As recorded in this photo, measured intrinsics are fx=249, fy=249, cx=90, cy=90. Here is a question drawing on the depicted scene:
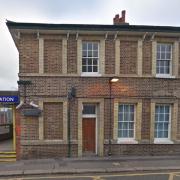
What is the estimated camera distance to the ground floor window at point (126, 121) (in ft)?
43.1

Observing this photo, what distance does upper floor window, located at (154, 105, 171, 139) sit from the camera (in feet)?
43.7

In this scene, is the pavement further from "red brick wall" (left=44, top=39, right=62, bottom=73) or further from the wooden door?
"red brick wall" (left=44, top=39, right=62, bottom=73)

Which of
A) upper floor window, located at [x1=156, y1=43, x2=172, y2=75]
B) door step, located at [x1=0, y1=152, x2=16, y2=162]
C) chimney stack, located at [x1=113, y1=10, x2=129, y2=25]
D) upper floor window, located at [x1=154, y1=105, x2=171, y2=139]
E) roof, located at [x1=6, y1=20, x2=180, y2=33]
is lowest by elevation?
door step, located at [x1=0, y1=152, x2=16, y2=162]

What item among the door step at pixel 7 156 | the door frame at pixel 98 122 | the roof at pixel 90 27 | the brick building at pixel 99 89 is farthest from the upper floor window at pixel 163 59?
the door step at pixel 7 156

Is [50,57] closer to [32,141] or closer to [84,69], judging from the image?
[84,69]

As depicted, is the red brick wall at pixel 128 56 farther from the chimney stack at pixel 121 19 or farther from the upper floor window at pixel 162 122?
the upper floor window at pixel 162 122

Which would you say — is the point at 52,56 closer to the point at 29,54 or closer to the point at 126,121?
the point at 29,54

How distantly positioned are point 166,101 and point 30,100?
7.01 metres

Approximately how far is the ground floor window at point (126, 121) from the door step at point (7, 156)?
550cm

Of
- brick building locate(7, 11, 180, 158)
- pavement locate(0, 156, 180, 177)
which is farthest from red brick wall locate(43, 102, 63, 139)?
pavement locate(0, 156, 180, 177)

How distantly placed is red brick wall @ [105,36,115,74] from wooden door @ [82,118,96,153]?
2749 millimetres

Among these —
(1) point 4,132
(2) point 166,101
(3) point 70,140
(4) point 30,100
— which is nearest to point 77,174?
(3) point 70,140

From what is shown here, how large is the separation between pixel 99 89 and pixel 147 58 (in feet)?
9.84

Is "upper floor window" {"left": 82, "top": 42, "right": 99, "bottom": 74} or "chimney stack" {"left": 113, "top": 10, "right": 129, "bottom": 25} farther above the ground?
"chimney stack" {"left": 113, "top": 10, "right": 129, "bottom": 25}
